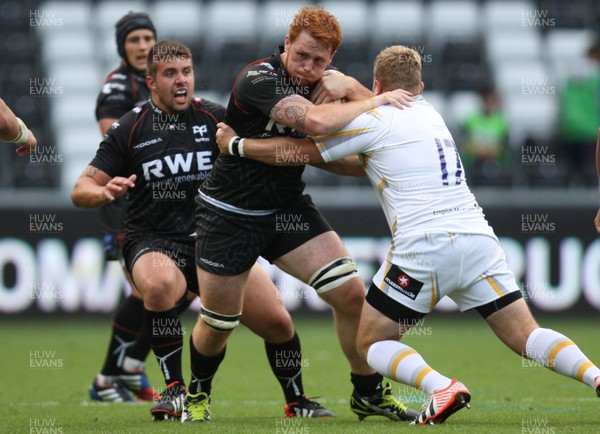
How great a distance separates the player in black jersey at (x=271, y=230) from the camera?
6.75 meters

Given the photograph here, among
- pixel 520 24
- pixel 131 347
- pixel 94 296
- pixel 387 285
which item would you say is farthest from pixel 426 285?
pixel 520 24

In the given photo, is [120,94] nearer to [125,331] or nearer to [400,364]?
[125,331]

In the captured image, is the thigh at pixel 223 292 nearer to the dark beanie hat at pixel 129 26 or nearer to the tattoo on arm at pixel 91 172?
the tattoo on arm at pixel 91 172

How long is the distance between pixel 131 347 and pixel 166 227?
1555 millimetres

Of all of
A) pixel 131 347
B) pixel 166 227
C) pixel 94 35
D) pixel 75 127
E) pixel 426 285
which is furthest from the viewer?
pixel 94 35

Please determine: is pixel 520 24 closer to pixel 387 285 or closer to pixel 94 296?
pixel 94 296

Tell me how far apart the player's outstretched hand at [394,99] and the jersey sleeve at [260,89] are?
56 cm

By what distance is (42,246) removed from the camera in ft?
45.7

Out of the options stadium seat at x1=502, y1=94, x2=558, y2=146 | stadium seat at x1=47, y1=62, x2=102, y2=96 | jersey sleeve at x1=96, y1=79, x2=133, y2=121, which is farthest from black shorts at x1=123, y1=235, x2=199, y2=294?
stadium seat at x1=47, y1=62, x2=102, y2=96

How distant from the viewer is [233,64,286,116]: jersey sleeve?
259 inches

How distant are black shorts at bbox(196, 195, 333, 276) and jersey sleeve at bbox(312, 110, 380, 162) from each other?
0.74m

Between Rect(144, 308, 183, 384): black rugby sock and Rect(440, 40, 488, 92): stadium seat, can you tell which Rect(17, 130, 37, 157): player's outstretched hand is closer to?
Rect(144, 308, 183, 384): black rugby sock

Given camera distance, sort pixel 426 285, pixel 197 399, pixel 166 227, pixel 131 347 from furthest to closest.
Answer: pixel 131 347, pixel 166 227, pixel 197 399, pixel 426 285

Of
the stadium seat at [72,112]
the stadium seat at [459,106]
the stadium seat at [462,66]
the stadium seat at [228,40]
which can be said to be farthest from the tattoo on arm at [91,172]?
the stadium seat at [462,66]
